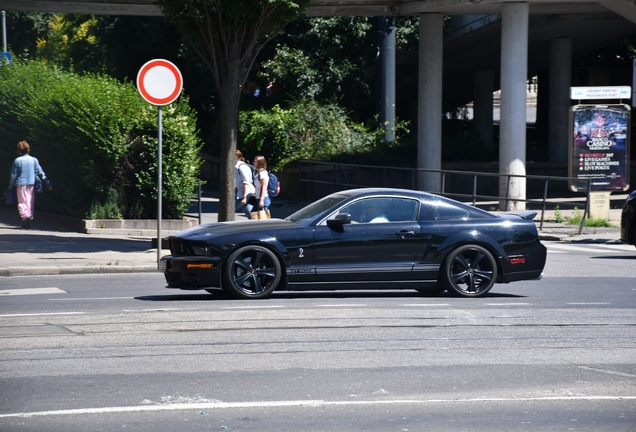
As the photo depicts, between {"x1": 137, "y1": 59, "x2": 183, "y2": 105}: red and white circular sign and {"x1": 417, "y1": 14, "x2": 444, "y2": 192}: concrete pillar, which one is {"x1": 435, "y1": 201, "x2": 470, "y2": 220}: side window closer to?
{"x1": 137, "y1": 59, "x2": 183, "y2": 105}: red and white circular sign

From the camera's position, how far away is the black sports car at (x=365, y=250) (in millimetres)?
11055

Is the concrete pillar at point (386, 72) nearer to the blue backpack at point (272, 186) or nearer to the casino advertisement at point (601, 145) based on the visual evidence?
the casino advertisement at point (601, 145)

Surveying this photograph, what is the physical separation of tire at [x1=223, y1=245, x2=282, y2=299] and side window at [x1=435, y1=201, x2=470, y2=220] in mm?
2064

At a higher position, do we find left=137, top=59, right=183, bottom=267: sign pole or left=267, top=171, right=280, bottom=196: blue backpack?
left=137, top=59, right=183, bottom=267: sign pole

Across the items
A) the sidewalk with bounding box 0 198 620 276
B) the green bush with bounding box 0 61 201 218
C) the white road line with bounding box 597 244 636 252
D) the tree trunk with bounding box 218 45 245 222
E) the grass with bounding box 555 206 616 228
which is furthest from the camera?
the grass with bounding box 555 206 616 228

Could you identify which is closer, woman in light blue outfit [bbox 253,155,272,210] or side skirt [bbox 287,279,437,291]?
side skirt [bbox 287,279,437,291]

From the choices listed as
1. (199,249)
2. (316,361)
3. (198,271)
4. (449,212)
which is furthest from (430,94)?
(316,361)

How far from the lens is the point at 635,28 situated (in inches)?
1368

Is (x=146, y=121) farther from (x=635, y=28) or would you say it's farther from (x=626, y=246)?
(x=635, y=28)

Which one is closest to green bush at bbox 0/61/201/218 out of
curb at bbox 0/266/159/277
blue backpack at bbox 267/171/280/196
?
blue backpack at bbox 267/171/280/196

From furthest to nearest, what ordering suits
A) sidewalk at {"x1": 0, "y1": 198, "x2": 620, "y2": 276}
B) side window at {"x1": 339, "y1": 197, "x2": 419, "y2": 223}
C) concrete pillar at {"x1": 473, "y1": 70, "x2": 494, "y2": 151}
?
concrete pillar at {"x1": 473, "y1": 70, "x2": 494, "y2": 151} → sidewalk at {"x1": 0, "y1": 198, "x2": 620, "y2": 276} → side window at {"x1": 339, "y1": 197, "x2": 419, "y2": 223}

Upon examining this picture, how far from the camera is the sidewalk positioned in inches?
566

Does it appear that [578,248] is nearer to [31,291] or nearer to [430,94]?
[430,94]

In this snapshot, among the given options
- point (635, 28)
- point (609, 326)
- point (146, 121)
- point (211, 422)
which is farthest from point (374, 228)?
point (635, 28)
